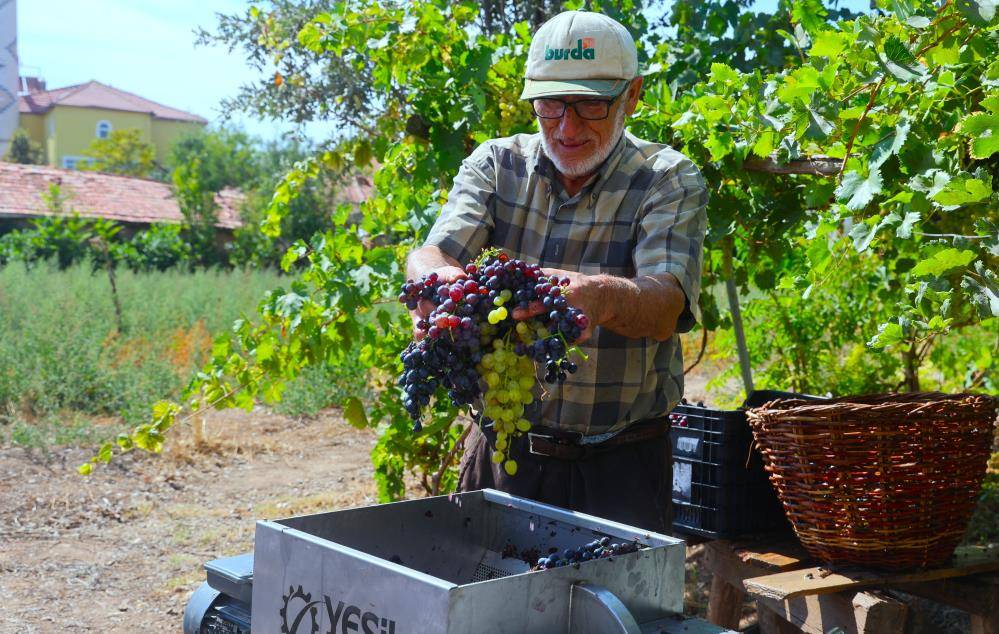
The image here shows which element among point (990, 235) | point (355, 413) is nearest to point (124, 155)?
point (355, 413)

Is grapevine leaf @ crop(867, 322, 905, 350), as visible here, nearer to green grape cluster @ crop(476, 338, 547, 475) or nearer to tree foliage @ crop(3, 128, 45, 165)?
green grape cluster @ crop(476, 338, 547, 475)

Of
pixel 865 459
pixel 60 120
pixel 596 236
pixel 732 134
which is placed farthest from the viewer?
pixel 60 120

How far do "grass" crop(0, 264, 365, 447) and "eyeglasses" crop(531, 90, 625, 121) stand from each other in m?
5.47

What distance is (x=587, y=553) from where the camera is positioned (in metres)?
1.66

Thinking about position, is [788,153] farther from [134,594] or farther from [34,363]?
[34,363]

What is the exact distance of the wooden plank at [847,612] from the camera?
2684 millimetres

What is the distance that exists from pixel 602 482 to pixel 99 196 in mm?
24639

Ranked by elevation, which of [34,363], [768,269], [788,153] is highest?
[788,153]

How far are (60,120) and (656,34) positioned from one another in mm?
47730

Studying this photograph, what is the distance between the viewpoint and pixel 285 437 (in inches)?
311

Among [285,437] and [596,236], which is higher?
[596,236]

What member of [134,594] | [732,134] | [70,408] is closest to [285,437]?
[70,408]

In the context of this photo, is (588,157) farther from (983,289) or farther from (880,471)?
(880,471)

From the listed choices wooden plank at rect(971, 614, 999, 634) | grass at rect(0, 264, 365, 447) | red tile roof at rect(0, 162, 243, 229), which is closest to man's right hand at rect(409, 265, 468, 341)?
wooden plank at rect(971, 614, 999, 634)
